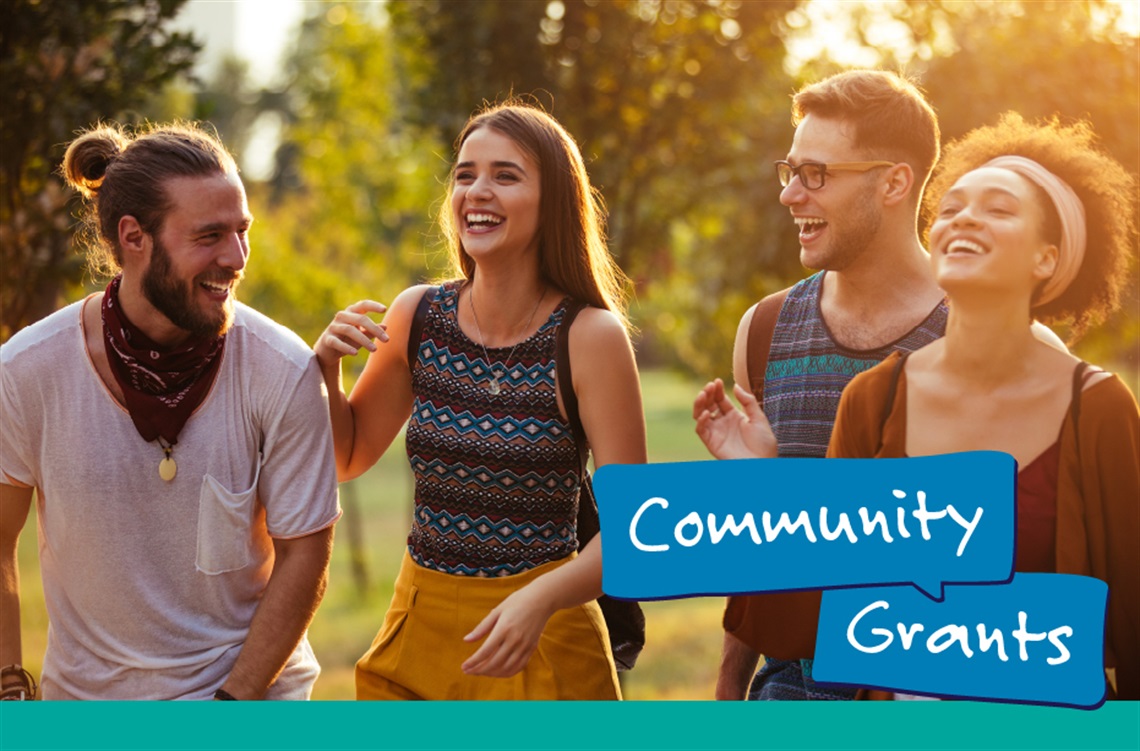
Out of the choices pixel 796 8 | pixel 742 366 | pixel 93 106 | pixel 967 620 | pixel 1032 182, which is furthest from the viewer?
pixel 796 8

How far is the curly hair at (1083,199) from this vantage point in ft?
8.23

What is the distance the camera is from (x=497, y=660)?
8.57 ft

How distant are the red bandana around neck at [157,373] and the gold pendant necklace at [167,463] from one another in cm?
1

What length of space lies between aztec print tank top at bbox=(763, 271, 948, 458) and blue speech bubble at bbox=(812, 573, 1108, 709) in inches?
13.7

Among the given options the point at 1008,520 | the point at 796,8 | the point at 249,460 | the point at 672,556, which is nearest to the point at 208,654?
the point at 249,460

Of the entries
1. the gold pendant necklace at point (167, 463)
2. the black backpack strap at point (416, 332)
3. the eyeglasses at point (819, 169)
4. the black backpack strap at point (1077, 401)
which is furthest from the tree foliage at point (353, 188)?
the black backpack strap at point (1077, 401)

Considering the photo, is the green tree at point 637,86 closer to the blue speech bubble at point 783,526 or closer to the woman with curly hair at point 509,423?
the woman with curly hair at point 509,423

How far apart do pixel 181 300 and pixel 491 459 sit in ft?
2.50

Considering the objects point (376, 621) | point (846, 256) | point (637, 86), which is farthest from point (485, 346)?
point (376, 621)

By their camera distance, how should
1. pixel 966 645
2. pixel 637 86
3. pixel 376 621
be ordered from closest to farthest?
1. pixel 966 645
2. pixel 637 86
3. pixel 376 621

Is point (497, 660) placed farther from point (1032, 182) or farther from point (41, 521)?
point (1032, 182)

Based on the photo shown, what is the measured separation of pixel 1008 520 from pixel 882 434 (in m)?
0.30

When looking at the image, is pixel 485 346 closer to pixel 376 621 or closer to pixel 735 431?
pixel 735 431

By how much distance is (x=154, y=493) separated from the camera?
282cm
